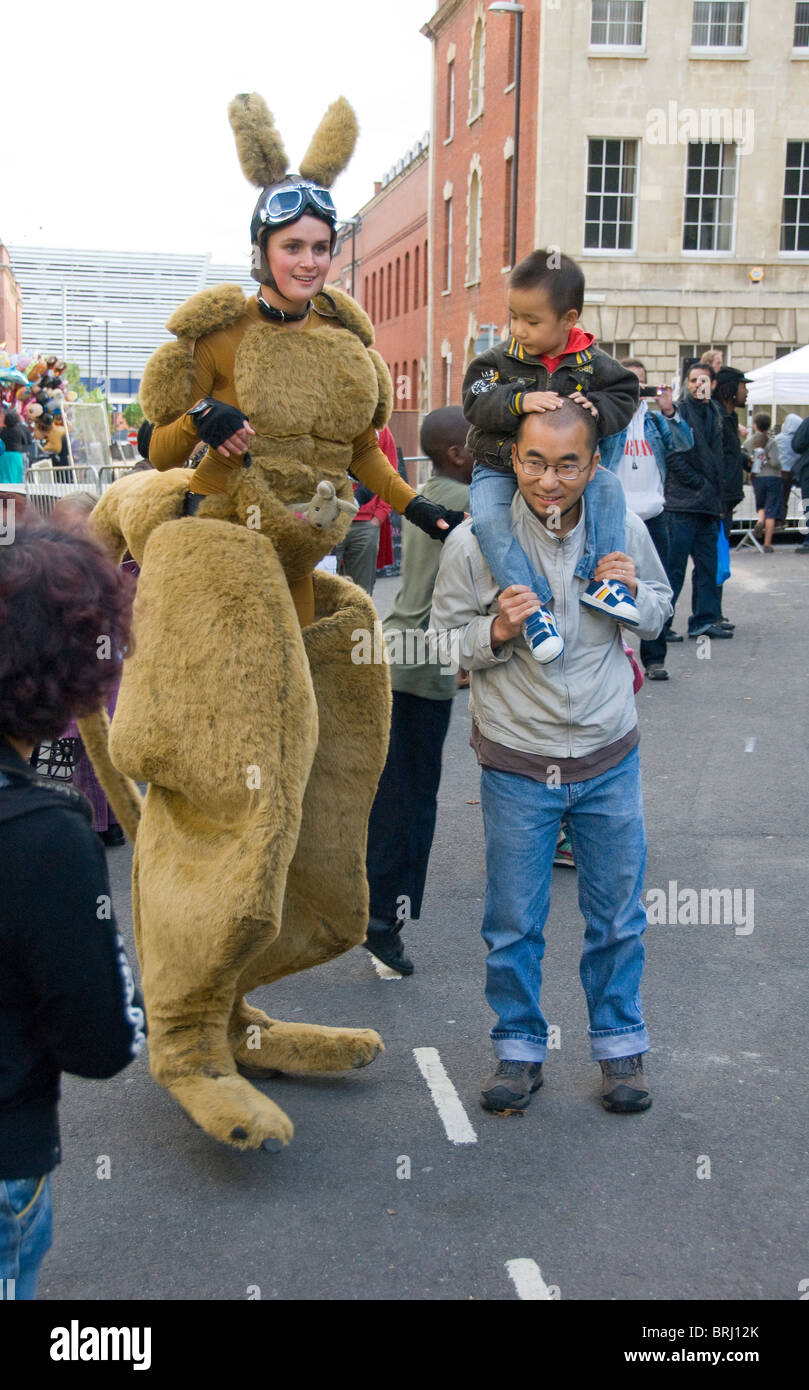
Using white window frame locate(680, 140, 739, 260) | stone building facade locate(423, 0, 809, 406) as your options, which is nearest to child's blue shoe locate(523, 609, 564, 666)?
stone building facade locate(423, 0, 809, 406)

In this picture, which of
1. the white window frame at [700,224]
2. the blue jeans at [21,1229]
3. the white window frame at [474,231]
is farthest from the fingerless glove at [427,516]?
the white window frame at [474,231]

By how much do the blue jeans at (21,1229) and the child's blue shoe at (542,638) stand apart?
1947mm

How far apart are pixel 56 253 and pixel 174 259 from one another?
23733 millimetres

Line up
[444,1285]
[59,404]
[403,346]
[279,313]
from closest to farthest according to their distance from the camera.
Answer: [444,1285] → [279,313] → [59,404] → [403,346]

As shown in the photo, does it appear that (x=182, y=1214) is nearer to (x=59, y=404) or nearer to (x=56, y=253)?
(x=59, y=404)

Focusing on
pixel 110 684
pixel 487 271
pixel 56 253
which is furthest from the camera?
pixel 56 253

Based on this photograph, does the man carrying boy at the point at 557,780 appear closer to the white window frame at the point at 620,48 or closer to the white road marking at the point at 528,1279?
the white road marking at the point at 528,1279

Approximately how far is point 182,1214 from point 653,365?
97.3 feet

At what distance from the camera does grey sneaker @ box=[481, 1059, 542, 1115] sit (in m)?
3.74

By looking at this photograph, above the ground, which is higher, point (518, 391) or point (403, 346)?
point (403, 346)

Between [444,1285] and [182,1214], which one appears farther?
[182,1214]

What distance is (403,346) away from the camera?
51.3 metres

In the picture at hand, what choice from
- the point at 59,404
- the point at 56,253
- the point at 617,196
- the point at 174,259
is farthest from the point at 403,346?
the point at 56,253

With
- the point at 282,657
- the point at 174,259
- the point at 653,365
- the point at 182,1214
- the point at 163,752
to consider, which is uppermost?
the point at 174,259
